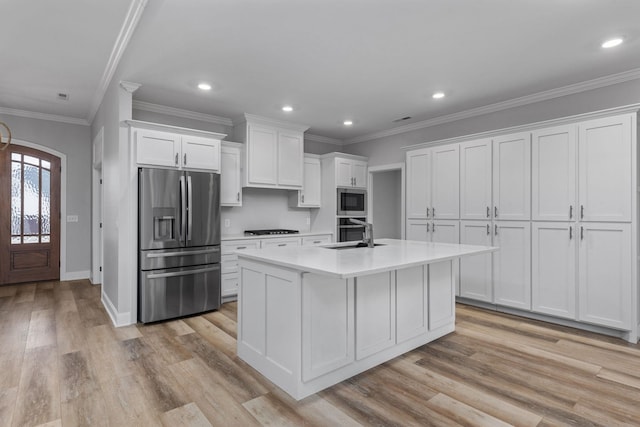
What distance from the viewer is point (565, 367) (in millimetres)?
2623

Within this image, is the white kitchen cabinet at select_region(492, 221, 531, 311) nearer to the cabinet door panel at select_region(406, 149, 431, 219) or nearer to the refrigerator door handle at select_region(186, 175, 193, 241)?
the cabinet door panel at select_region(406, 149, 431, 219)

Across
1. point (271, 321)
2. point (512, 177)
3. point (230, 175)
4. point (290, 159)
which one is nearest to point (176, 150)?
point (230, 175)

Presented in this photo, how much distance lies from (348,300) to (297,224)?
3.54 m

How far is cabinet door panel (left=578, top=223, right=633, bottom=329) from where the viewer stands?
3.14m

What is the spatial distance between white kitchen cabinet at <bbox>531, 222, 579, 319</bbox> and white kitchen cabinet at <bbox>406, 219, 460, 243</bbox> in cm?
90

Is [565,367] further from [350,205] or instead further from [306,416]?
[350,205]

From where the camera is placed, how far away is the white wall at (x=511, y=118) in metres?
3.51

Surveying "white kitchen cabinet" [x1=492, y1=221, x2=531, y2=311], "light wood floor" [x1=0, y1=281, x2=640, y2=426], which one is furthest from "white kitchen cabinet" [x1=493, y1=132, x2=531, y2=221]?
"light wood floor" [x1=0, y1=281, x2=640, y2=426]

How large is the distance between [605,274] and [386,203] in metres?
3.72

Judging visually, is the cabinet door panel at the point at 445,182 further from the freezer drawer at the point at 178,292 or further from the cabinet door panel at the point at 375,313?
the freezer drawer at the point at 178,292

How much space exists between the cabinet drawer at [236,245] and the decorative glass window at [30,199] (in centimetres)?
331

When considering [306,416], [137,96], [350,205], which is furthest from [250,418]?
[350,205]

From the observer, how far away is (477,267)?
4.20 m

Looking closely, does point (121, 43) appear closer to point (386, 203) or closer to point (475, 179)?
point (475, 179)
